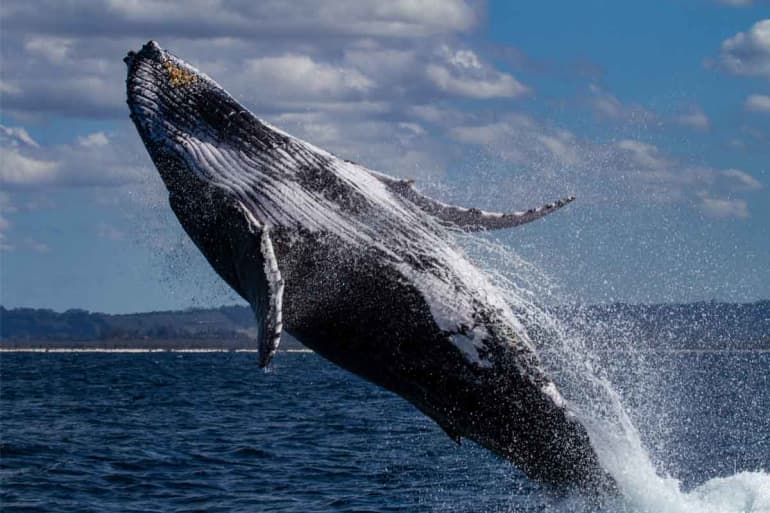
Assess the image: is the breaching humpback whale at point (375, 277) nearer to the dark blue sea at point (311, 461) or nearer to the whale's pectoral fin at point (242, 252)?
the whale's pectoral fin at point (242, 252)

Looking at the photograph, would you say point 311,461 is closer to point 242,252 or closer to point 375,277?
point 375,277

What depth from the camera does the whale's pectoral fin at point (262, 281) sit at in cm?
844

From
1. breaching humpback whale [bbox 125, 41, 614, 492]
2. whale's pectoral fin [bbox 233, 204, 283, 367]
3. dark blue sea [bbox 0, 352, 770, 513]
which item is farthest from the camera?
dark blue sea [bbox 0, 352, 770, 513]

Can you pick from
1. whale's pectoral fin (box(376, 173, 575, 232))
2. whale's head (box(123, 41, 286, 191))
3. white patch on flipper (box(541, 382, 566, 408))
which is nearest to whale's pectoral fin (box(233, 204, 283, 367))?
whale's head (box(123, 41, 286, 191))

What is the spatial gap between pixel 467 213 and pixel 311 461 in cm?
2091

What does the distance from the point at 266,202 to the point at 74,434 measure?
30.7m

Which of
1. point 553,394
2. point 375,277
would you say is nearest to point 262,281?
point 375,277

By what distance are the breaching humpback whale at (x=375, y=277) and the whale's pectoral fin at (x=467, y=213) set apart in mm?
12

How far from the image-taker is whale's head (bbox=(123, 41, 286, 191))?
10.1 metres

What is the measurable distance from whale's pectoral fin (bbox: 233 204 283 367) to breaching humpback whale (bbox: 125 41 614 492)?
0.04 ft

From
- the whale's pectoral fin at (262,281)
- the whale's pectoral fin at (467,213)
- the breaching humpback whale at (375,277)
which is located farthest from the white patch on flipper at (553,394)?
the whale's pectoral fin at (262,281)

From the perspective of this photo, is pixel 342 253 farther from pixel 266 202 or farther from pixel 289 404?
pixel 289 404

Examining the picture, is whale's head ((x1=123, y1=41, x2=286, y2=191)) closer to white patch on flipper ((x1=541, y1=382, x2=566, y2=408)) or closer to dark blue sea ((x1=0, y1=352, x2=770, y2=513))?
dark blue sea ((x1=0, y1=352, x2=770, y2=513))

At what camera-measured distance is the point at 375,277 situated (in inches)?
374
